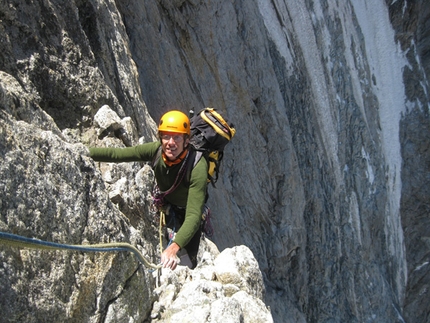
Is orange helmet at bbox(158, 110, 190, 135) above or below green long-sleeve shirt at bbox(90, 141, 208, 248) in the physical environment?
above

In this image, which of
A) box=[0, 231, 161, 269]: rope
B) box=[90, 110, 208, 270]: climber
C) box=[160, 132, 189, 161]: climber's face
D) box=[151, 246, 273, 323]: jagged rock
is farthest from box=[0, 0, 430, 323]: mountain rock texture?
box=[160, 132, 189, 161]: climber's face

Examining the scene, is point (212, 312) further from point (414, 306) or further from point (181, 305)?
point (414, 306)

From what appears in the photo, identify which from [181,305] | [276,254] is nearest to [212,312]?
[181,305]

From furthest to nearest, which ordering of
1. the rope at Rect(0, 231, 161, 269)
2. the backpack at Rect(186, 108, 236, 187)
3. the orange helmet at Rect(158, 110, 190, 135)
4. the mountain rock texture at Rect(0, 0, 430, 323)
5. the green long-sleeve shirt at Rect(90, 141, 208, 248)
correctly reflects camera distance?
the backpack at Rect(186, 108, 236, 187) → the orange helmet at Rect(158, 110, 190, 135) → the green long-sleeve shirt at Rect(90, 141, 208, 248) → the mountain rock texture at Rect(0, 0, 430, 323) → the rope at Rect(0, 231, 161, 269)

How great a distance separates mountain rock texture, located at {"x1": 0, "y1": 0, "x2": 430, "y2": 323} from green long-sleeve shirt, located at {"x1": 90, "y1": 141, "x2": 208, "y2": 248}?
0.44 metres

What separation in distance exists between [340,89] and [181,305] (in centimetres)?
1776

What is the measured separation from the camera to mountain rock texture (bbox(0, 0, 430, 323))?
3.77 metres

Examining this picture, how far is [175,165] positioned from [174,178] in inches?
9.5

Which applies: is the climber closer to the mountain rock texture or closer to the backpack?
the mountain rock texture

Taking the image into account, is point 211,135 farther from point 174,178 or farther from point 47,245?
point 47,245

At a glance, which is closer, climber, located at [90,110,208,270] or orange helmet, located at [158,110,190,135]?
climber, located at [90,110,208,270]

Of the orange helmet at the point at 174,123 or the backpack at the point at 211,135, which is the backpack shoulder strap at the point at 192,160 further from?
the backpack at the point at 211,135

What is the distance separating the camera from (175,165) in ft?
17.8

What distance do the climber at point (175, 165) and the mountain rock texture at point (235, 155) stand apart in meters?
0.41
